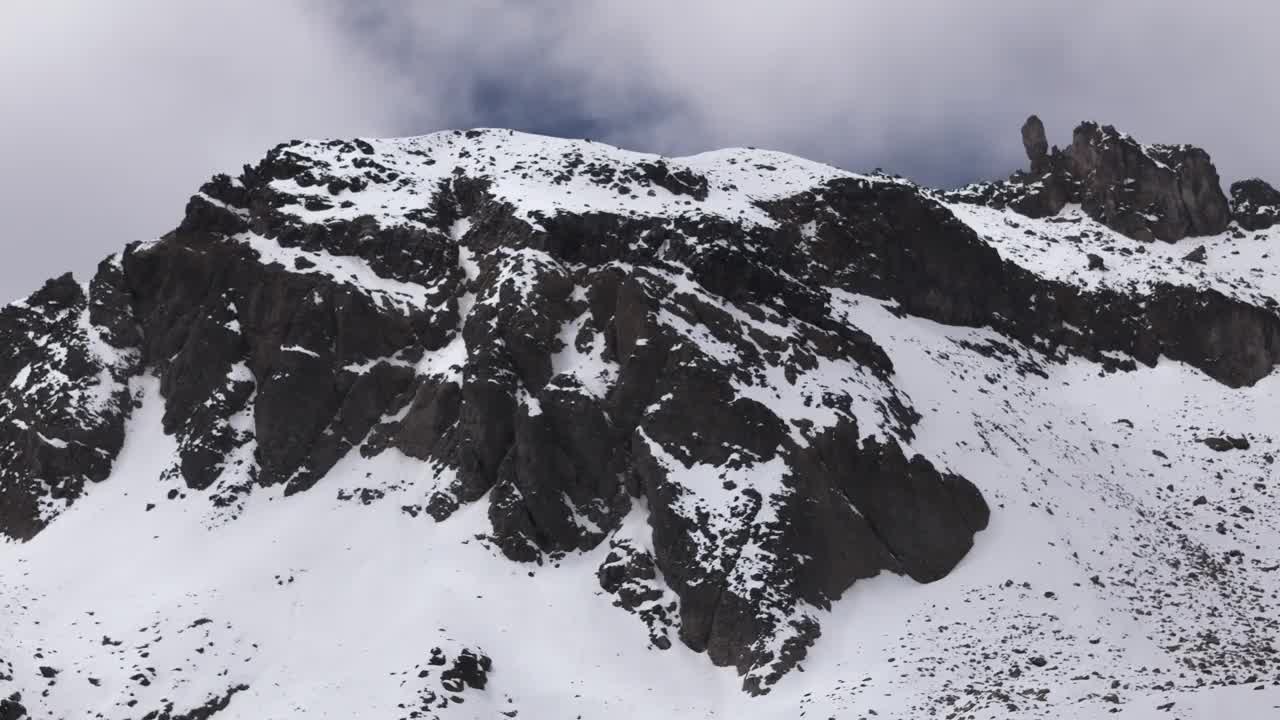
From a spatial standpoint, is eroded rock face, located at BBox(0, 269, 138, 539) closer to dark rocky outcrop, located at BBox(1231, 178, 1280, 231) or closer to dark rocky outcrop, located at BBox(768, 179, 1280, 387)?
dark rocky outcrop, located at BBox(768, 179, 1280, 387)

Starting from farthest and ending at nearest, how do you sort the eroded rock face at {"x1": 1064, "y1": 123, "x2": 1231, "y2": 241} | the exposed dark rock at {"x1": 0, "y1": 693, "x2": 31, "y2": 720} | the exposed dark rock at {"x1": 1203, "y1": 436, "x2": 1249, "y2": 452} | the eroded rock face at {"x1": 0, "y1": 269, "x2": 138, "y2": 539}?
the eroded rock face at {"x1": 1064, "y1": 123, "x2": 1231, "y2": 241} → the exposed dark rock at {"x1": 1203, "y1": 436, "x2": 1249, "y2": 452} → the eroded rock face at {"x1": 0, "y1": 269, "x2": 138, "y2": 539} → the exposed dark rock at {"x1": 0, "y1": 693, "x2": 31, "y2": 720}

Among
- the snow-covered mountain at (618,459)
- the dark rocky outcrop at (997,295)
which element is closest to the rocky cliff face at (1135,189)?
the snow-covered mountain at (618,459)

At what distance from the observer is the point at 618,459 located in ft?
149

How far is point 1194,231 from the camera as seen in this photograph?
75.4 m

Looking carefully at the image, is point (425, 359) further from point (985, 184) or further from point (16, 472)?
point (985, 184)

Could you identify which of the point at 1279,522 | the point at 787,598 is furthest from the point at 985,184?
the point at 787,598

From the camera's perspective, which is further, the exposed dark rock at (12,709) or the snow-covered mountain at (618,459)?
the snow-covered mountain at (618,459)

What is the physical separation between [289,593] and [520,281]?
18000 millimetres

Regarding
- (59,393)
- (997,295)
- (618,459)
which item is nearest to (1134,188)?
(997,295)

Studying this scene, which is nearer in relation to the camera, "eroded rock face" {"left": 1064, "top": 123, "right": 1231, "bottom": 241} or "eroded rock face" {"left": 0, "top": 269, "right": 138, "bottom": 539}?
"eroded rock face" {"left": 0, "top": 269, "right": 138, "bottom": 539}

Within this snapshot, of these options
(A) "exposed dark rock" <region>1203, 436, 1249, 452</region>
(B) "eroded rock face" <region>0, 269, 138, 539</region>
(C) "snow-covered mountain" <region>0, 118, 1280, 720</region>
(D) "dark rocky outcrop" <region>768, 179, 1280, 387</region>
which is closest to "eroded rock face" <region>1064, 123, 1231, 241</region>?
(C) "snow-covered mountain" <region>0, 118, 1280, 720</region>

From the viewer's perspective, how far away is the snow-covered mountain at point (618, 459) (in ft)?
123

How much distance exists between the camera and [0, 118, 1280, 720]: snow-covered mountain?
123ft

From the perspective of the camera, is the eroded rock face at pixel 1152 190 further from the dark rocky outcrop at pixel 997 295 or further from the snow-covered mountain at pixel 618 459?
the dark rocky outcrop at pixel 997 295
